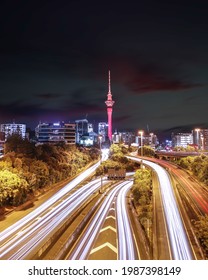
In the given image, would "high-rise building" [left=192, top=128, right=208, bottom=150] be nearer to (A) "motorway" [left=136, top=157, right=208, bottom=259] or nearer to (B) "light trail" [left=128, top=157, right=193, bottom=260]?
(A) "motorway" [left=136, top=157, right=208, bottom=259]

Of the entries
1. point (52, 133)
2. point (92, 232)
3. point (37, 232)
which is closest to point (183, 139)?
point (52, 133)

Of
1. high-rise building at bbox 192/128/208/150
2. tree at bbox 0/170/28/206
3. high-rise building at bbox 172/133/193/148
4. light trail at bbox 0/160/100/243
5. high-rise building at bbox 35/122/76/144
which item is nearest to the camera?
light trail at bbox 0/160/100/243

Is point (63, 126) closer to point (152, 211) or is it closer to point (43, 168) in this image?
point (43, 168)

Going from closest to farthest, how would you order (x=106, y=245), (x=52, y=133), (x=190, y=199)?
1. (x=106, y=245)
2. (x=190, y=199)
3. (x=52, y=133)

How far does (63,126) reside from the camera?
79.5 metres

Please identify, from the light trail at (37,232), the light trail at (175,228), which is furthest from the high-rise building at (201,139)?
the light trail at (37,232)

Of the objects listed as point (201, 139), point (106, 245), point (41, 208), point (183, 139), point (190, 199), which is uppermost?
point (183, 139)

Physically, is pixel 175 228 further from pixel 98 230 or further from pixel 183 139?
pixel 183 139

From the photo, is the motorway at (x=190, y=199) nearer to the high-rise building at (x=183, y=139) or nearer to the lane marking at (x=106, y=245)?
the lane marking at (x=106, y=245)

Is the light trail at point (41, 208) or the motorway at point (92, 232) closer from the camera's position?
the motorway at point (92, 232)

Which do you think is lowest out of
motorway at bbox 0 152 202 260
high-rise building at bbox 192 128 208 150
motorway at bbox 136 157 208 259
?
motorway at bbox 0 152 202 260

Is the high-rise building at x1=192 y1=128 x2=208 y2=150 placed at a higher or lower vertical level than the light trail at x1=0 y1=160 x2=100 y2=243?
higher

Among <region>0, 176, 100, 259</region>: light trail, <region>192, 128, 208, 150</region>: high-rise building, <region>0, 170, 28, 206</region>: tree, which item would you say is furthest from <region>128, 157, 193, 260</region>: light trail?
<region>192, 128, 208, 150</region>: high-rise building

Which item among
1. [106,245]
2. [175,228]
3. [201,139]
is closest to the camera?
[106,245]
